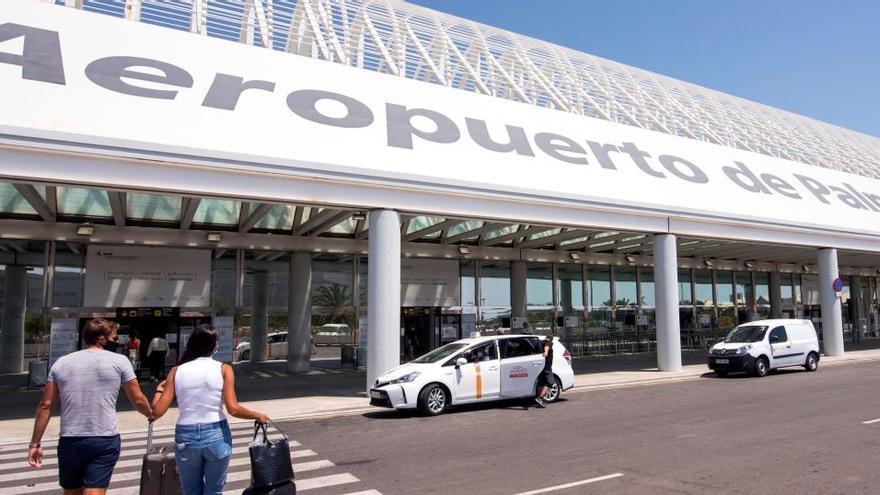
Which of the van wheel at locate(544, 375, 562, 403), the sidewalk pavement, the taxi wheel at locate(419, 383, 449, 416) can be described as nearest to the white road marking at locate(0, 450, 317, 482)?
the sidewalk pavement

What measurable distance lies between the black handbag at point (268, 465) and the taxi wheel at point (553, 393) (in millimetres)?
9697

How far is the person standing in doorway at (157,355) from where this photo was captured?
1938 cm

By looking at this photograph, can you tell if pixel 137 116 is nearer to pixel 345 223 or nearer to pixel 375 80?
pixel 375 80

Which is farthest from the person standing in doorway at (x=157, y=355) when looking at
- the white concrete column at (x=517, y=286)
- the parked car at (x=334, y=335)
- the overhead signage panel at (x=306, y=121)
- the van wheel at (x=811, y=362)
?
the van wheel at (x=811, y=362)

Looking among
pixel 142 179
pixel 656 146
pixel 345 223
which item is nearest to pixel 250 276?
pixel 345 223

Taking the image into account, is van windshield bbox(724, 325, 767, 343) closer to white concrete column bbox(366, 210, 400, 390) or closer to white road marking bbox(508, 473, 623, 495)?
white concrete column bbox(366, 210, 400, 390)

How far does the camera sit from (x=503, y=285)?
27.5 m

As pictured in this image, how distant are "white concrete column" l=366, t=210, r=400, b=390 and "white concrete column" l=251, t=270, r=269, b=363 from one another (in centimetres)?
1007

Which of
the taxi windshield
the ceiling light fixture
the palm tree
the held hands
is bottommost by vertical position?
the held hands

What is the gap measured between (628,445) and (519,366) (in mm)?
4670

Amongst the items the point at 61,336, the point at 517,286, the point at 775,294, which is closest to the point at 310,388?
the point at 61,336

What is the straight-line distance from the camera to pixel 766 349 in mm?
19219

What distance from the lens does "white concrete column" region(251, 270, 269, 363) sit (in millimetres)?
23281

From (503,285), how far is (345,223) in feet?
29.3
